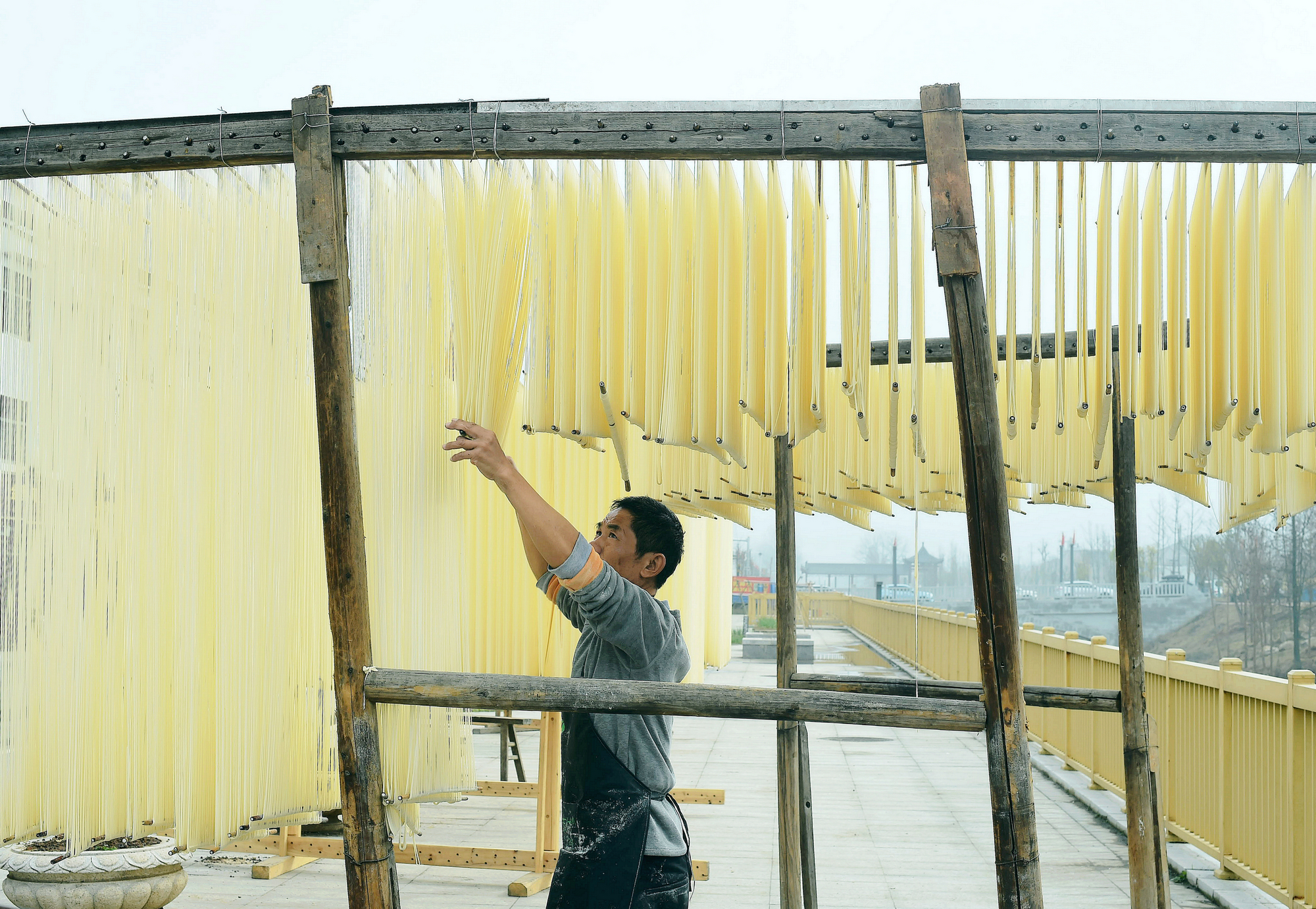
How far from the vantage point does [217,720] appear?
110 inches

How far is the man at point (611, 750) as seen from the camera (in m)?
2.70

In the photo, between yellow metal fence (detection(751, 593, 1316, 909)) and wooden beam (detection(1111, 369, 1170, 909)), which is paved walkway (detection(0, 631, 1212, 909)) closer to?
yellow metal fence (detection(751, 593, 1316, 909))

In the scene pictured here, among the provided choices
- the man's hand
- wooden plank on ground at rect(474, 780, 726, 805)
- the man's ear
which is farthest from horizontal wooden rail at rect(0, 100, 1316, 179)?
wooden plank on ground at rect(474, 780, 726, 805)

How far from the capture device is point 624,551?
3.11 m

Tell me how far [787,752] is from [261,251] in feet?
10.3

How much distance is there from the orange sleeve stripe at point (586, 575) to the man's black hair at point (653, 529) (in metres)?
0.46

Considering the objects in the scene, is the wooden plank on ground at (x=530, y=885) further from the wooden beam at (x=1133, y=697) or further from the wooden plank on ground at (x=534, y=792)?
the wooden beam at (x=1133, y=697)

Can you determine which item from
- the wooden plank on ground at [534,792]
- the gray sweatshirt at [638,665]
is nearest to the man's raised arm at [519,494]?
the gray sweatshirt at [638,665]

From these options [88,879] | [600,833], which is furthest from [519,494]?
[88,879]

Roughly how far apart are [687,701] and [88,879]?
10.5 ft

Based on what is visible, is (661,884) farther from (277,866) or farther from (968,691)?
(277,866)

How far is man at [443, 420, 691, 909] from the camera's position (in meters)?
2.70

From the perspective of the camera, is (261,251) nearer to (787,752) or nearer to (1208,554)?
(787,752)

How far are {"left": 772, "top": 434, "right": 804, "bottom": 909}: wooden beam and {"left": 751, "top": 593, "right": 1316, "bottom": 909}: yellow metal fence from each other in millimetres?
960
